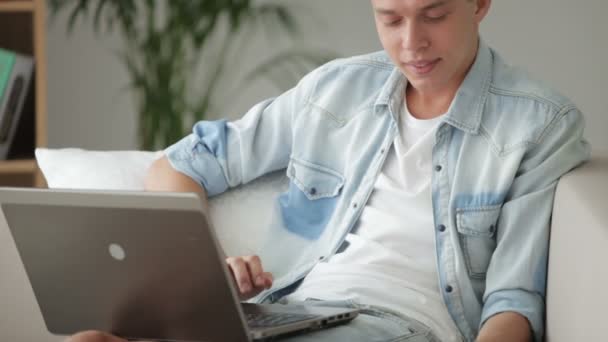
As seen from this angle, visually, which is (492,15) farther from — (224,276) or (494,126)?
(224,276)

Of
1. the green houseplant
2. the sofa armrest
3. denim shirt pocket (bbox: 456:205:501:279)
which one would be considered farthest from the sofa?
the green houseplant

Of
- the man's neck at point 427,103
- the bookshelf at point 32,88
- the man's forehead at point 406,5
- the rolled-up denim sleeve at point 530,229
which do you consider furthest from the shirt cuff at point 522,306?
the bookshelf at point 32,88

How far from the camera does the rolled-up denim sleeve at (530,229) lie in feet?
5.01

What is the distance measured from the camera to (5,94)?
108 inches

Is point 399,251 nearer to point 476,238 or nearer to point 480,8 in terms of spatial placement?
point 476,238

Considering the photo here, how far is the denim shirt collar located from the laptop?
0.37m

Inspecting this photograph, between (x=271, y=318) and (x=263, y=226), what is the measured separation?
0.45 m

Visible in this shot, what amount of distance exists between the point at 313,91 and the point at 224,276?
632 millimetres

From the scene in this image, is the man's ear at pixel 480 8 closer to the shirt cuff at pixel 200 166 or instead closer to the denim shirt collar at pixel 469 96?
the denim shirt collar at pixel 469 96

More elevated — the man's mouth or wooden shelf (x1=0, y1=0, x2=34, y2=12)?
the man's mouth

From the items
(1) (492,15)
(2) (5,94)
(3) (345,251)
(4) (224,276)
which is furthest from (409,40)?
(1) (492,15)

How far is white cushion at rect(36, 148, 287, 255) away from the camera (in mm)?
1876

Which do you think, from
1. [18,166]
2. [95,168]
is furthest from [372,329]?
[18,166]

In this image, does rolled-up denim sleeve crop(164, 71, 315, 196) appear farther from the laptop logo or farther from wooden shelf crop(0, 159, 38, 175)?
wooden shelf crop(0, 159, 38, 175)
